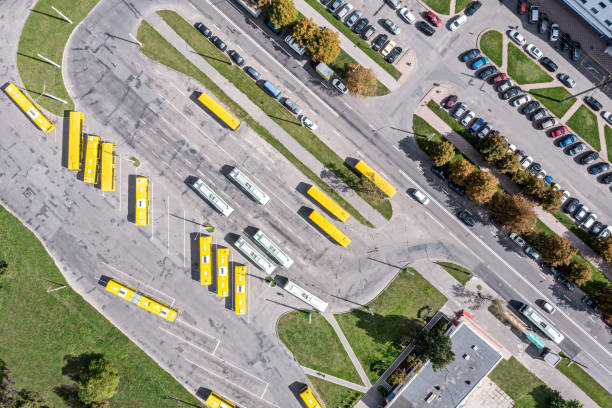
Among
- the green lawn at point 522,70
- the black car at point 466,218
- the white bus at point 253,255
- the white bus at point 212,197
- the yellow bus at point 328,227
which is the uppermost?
the green lawn at point 522,70

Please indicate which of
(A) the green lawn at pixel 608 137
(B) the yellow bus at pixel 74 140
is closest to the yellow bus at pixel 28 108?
(B) the yellow bus at pixel 74 140

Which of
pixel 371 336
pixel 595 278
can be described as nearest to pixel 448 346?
pixel 371 336

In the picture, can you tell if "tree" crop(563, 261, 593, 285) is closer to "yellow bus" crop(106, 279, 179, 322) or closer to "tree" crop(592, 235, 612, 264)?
"tree" crop(592, 235, 612, 264)

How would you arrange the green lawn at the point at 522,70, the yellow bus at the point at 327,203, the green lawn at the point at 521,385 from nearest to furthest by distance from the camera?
the yellow bus at the point at 327,203
the green lawn at the point at 521,385
the green lawn at the point at 522,70

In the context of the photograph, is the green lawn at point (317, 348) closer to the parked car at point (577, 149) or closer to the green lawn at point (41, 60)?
the parked car at point (577, 149)

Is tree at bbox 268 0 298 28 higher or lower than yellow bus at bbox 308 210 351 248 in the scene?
higher

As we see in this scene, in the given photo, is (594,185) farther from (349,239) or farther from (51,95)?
(51,95)

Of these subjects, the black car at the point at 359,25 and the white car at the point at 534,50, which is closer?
the black car at the point at 359,25

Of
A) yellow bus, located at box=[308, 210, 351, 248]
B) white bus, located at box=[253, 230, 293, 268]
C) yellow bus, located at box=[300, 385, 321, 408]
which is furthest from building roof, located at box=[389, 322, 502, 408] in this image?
white bus, located at box=[253, 230, 293, 268]
